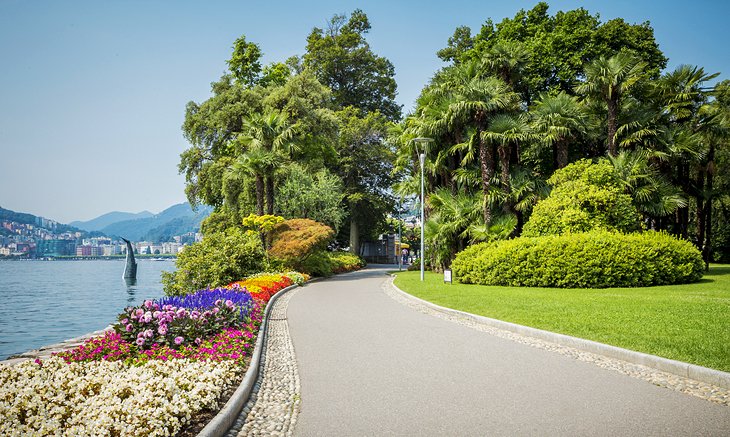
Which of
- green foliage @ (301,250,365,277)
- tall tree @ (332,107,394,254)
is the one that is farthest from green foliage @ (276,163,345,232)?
tall tree @ (332,107,394,254)

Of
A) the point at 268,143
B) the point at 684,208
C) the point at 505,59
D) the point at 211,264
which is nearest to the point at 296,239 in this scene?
the point at 268,143

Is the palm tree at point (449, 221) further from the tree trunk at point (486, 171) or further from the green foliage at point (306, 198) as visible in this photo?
the green foliage at point (306, 198)

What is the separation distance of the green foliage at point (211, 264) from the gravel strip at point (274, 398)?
10952 millimetres

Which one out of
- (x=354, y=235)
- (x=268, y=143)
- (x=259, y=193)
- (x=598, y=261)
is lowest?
(x=598, y=261)

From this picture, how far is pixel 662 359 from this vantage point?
21.9 ft

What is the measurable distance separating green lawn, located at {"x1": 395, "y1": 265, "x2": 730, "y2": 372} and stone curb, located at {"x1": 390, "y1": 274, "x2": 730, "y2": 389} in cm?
25

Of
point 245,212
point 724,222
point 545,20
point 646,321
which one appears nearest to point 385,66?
point 545,20

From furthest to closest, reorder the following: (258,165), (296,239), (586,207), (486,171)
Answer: (258,165), (296,239), (486,171), (586,207)

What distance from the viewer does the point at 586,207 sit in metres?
21.3

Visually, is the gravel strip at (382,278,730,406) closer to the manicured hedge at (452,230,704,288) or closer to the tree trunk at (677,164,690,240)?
the manicured hedge at (452,230,704,288)

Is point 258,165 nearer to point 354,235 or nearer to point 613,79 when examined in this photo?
point 354,235

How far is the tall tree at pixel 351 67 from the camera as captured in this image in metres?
49.0

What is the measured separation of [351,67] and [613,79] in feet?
103

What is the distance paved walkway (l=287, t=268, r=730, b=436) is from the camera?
4656 millimetres
